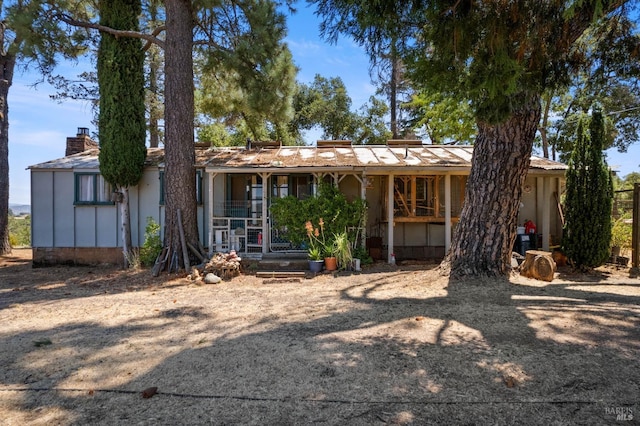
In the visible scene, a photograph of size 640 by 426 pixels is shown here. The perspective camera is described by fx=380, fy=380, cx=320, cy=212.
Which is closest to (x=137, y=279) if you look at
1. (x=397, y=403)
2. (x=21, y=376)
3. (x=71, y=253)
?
(x=71, y=253)

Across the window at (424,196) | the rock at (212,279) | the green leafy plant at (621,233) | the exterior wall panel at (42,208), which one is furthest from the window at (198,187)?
the green leafy plant at (621,233)

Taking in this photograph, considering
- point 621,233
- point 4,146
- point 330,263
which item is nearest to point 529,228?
point 621,233

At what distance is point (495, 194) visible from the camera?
670 centimetres

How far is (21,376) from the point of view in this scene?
10.6 feet

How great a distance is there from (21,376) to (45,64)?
9874mm

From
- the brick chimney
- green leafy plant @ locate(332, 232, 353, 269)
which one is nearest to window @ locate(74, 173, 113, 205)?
the brick chimney

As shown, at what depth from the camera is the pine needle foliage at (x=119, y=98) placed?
9.77 meters

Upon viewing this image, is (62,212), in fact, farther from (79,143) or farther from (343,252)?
(343,252)

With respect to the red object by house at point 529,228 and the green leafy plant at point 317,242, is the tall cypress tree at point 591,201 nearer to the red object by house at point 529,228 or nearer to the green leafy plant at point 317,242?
the red object by house at point 529,228

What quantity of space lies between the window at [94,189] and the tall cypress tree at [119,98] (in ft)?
2.61

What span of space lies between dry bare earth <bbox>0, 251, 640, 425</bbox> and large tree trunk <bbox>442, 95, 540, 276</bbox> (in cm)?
73

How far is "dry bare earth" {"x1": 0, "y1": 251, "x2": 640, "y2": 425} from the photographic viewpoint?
2.60 meters

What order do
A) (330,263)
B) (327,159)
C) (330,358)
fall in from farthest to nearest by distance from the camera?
(327,159) < (330,263) < (330,358)

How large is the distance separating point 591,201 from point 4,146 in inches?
679
